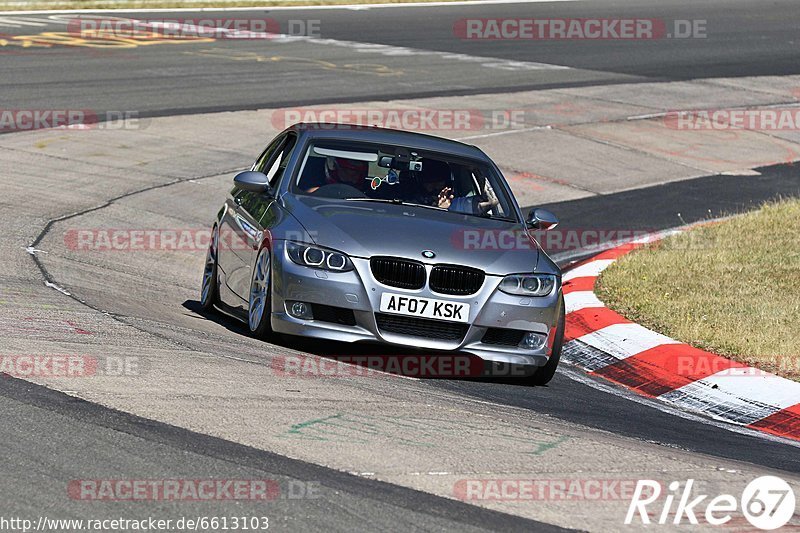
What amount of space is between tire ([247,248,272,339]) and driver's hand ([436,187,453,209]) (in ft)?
4.44

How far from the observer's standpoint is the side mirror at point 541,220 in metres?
9.38

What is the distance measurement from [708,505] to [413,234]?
127 inches

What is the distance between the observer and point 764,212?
1447cm

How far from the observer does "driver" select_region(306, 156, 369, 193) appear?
924 cm

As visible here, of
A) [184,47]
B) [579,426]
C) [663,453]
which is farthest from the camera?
[184,47]

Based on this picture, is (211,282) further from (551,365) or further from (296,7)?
(296,7)

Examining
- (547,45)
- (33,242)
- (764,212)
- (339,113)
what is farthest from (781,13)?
(33,242)

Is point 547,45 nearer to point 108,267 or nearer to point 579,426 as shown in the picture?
point 108,267

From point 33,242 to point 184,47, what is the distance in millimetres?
14731

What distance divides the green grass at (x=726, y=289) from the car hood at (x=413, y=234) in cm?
162

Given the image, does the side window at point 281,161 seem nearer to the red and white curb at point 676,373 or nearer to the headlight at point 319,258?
the headlight at point 319,258

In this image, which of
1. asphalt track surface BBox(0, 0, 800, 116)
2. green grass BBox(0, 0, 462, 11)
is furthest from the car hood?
green grass BBox(0, 0, 462, 11)

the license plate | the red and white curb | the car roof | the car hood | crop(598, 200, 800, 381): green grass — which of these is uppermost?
the car roof

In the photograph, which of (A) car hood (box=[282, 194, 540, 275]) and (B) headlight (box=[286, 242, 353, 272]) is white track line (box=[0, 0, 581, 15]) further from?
(B) headlight (box=[286, 242, 353, 272])
